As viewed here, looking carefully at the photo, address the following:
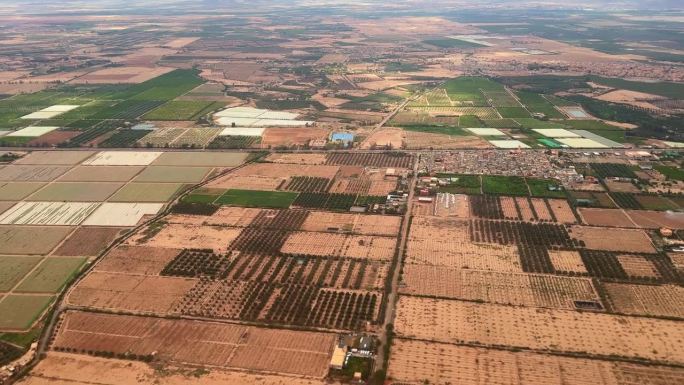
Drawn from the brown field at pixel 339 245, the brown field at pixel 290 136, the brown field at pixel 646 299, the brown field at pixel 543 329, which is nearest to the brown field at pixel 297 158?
the brown field at pixel 290 136

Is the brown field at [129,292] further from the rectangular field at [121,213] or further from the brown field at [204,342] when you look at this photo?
the rectangular field at [121,213]

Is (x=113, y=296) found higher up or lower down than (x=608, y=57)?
lower down

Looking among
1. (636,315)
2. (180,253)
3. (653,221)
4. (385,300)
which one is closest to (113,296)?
(180,253)

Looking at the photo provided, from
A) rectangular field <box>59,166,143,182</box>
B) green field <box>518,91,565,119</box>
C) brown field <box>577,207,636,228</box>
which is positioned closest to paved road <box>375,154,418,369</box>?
brown field <box>577,207,636,228</box>

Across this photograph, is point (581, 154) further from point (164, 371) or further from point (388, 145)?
point (164, 371)

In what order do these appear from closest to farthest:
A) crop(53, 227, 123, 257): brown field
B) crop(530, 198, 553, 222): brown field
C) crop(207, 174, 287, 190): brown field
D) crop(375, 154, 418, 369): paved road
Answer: crop(375, 154, 418, 369): paved road < crop(53, 227, 123, 257): brown field < crop(530, 198, 553, 222): brown field < crop(207, 174, 287, 190): brown field

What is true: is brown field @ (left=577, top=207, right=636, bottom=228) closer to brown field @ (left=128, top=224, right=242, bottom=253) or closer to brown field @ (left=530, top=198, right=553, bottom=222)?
brown field @ (left=530, top=198, right=553, bottom=222)
